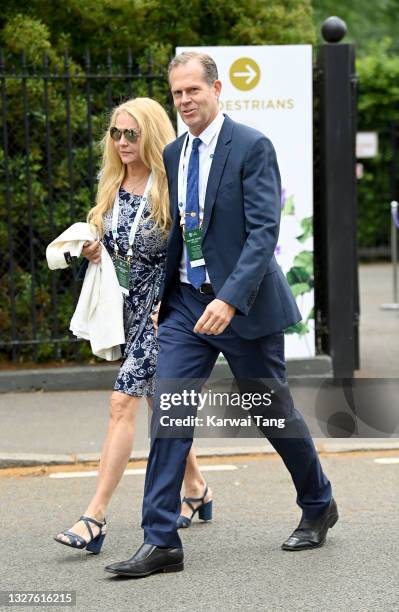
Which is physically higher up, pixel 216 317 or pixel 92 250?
pixel 92 250

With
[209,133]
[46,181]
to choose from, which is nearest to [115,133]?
[209,133]

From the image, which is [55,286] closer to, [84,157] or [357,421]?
[84,157]

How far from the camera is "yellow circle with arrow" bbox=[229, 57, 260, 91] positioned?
29.2 feet

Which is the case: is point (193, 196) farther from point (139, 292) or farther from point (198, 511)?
point (198, 511)

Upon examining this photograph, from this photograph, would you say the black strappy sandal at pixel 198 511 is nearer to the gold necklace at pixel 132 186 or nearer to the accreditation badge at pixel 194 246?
the accreditation badge at pixel 194 246

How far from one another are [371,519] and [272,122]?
3911 millimetres

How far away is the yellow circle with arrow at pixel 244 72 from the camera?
8.91 meters

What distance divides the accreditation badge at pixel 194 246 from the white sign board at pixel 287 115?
13.0 feet

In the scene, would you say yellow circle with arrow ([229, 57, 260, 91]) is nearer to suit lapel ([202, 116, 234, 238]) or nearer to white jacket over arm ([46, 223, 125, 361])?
white jacket over arm ([46, 223, 125, 361])

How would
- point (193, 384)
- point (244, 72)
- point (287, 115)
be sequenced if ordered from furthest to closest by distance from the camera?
point (287, 115), point (244, 72), point (193, 384)

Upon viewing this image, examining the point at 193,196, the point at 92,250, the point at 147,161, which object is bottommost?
the point at 92,250

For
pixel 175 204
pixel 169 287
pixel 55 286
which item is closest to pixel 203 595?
pixel 169 287

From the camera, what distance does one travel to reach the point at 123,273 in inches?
216

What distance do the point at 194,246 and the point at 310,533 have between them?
4.49 feet
